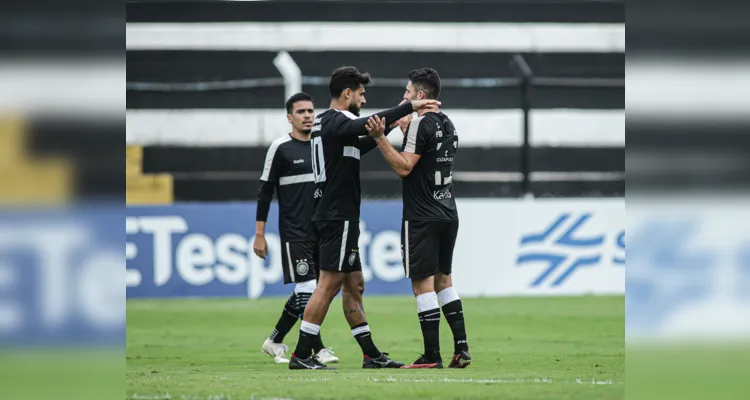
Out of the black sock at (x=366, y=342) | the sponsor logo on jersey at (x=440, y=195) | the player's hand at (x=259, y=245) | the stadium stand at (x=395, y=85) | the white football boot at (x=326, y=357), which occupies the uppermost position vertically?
the stadium stand at (x=395, y=85)

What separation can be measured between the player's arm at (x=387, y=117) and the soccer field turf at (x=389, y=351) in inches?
57.7

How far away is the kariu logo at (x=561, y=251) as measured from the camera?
11.5m

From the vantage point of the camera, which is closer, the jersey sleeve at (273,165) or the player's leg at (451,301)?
the player's leg at (451,301)

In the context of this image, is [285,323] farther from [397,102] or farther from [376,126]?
[397,102]

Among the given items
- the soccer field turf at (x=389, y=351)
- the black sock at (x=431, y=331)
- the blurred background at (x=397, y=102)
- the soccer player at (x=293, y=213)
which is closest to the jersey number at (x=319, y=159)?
the soccer player at (x=293, y=213)

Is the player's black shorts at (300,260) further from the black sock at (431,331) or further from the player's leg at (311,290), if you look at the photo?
the black sock at (431,331)

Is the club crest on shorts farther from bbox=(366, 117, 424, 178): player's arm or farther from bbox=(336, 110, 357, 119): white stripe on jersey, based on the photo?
bbox=(336, 110, 357, 119): white stripe on jersey

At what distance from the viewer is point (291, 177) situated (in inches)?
300

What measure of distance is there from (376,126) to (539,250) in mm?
5903

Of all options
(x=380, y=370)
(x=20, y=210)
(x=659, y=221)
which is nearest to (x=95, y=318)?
(x=20, y=210)

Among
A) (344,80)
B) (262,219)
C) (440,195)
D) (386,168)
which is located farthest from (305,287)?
(386,168)

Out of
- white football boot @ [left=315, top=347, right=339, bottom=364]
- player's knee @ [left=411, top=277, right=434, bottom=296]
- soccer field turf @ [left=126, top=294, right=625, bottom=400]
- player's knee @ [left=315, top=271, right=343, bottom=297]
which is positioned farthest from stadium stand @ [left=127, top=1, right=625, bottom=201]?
player's knee @ [left=315, top=271, right=343, bottom=297]

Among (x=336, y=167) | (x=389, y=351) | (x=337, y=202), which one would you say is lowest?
(x=389, y=351)

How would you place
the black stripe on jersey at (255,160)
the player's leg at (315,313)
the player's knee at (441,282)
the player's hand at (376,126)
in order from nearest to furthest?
the player's hand at (376,126) < the player's leg at (315,313) < the player's knee at (441,282) < the black stripe on jersey at (255,160)
